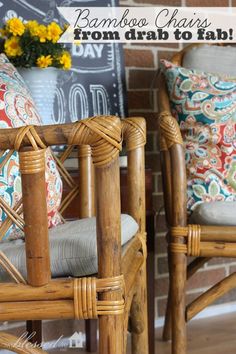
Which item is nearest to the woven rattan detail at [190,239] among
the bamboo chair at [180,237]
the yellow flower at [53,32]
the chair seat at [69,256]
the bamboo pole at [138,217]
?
the bamboo chair at [180,237]

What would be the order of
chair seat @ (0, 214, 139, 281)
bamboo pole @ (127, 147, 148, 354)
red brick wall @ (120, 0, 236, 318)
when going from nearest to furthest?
chair seat @ (0, 214, 139, 281), bamboo pole @ (127, 147, 148, 354), red brick wall @ (120, 0, 236, 318)

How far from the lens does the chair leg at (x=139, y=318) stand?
44.9 inches

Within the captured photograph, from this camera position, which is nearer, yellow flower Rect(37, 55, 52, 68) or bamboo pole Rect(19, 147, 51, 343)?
bamboo pole Rect(19, 147, 51, 343)

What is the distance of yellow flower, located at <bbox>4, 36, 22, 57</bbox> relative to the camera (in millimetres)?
1394

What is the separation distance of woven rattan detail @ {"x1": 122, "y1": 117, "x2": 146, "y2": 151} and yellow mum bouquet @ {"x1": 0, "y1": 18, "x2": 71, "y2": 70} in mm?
436

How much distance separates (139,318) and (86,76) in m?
0.90

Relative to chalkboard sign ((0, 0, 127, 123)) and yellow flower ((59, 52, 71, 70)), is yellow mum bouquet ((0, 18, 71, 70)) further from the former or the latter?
chalkboard sign ((0, 0, 127, 123))

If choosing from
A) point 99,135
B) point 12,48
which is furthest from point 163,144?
point 99,135

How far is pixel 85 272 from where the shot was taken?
793 millimetres

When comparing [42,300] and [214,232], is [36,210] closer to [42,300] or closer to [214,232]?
[42,300]

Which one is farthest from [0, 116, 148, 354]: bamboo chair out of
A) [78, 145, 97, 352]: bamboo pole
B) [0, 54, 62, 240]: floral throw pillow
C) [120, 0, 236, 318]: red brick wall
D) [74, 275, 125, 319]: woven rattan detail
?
[120, 0, 236, 318]: red brick wall

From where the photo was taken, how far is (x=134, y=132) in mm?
1064

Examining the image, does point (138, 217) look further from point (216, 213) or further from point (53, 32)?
point (53, 32)

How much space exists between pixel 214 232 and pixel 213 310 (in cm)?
81
